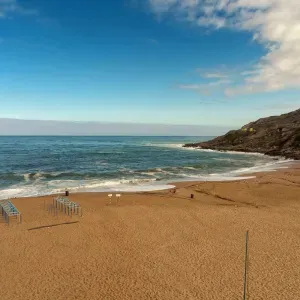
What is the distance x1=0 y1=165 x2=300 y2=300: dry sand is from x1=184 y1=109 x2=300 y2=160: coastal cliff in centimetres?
6273

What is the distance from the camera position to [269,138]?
10181cm

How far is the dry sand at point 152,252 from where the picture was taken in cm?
1272

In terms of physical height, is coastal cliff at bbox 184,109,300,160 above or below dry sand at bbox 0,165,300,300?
above

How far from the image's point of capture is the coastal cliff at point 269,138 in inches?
3415

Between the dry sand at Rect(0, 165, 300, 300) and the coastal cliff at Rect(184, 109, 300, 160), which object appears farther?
the coastal cliff at Rect(184, 109, 300, 160)

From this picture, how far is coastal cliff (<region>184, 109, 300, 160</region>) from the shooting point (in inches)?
3415

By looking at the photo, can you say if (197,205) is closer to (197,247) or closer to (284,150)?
(197,247)

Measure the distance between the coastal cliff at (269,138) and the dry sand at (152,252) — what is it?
62.7 metres

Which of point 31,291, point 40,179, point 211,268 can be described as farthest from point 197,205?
point 40,179

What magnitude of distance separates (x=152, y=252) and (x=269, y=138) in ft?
321

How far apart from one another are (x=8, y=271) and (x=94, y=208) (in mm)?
11463

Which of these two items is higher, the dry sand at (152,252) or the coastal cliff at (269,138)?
the coastal cliff at (269,138)

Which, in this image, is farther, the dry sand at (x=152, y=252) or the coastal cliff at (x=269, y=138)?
the coastal cliff at (x=269, y=138)

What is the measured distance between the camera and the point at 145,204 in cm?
2705
